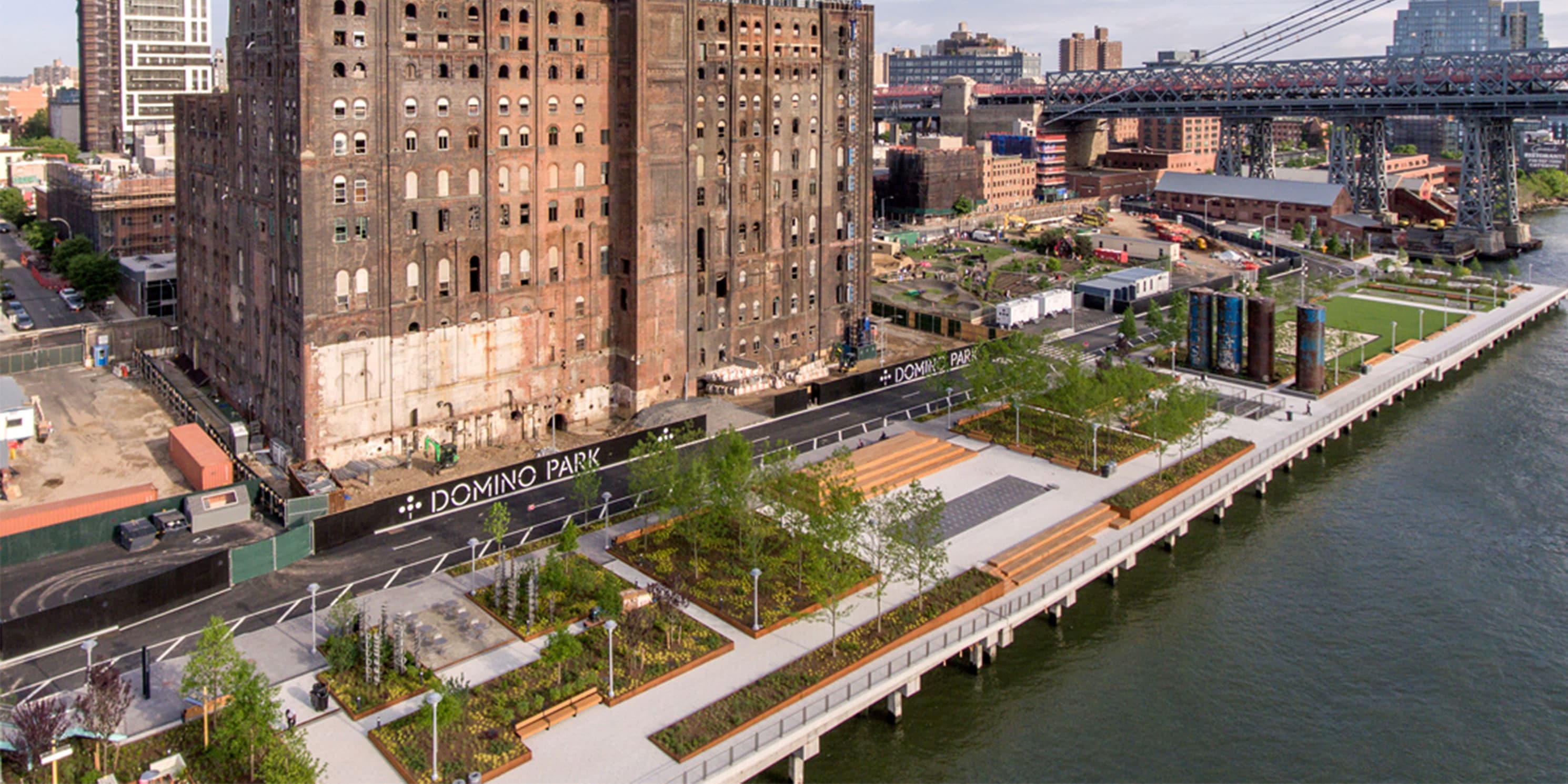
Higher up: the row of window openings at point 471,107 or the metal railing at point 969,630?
the row of window openings at point 471,107

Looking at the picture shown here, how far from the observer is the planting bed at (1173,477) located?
71.9 metres

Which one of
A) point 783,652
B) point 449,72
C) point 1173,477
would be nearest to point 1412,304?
point 1173,477

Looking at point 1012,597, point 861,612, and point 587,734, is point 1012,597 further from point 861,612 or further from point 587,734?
point 587,734

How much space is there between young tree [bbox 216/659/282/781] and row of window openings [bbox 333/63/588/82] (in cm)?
4123

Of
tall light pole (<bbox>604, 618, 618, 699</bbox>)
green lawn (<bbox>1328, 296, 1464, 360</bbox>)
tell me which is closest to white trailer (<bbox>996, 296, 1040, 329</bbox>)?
green lawn (<bbox>1328, 296, 1464, 360</bbox>)

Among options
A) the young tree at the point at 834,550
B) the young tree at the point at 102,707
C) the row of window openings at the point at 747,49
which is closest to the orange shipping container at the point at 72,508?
the young tree at the point at 102,707

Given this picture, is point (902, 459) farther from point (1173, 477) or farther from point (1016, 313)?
point (1016, 313)

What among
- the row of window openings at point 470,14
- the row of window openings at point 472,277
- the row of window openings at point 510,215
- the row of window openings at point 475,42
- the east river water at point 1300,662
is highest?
the row of window openings at point 470,14

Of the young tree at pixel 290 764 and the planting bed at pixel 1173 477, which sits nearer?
the young tree at pixel 290 764

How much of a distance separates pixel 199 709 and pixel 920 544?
31264 millimetres

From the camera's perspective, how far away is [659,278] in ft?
298

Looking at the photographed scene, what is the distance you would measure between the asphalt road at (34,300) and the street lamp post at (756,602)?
9455cm

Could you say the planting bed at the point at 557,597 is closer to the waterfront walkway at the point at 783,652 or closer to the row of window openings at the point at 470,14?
the waterfront walkway at the point at 783,652

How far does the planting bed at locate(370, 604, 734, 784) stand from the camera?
45375 mm
